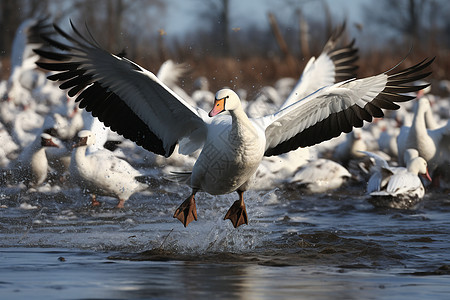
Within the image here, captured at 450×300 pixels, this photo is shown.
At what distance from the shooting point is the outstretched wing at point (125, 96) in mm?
6023

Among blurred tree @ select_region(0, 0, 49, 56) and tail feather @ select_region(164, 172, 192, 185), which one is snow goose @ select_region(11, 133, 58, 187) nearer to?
tail feather @ select_region(164, 172, 192, 185)

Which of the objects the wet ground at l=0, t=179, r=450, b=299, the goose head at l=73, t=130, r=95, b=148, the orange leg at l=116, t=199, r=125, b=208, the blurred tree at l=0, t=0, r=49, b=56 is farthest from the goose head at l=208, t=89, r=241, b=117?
the blurred tree at l=0, t=0, r=49, b=56

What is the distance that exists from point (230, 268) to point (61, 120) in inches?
301

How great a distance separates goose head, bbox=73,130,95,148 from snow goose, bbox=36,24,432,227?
7.54ft

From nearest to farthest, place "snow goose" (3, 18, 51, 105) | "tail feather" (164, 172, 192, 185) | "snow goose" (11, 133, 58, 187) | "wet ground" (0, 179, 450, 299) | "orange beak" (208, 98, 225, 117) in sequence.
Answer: "wet ground" (0, 179, 450, 299)
"orange beak" (208, 98, 225, 117)
"tail feather" (164, 172, 192, 185)
"snow goose" (11, 133, 58, 187)
"snow goose" (3, 18, 51, 105)

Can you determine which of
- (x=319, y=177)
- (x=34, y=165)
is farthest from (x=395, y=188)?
(x=34, y=165)

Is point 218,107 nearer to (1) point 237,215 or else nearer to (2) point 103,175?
(1) point 237,215

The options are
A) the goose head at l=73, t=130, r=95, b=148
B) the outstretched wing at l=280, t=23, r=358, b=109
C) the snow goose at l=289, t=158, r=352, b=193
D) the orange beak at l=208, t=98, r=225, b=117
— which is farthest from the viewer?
the snow goose at l=289, t=158, r=352, b=193

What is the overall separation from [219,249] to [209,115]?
1.05 metres

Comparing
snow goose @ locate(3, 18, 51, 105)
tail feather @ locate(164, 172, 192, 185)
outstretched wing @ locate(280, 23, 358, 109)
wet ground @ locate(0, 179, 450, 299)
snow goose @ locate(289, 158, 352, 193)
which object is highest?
snow goose @ locate(3, 18, 51, 105)

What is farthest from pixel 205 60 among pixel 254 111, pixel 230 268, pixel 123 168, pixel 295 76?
pixel 230 268

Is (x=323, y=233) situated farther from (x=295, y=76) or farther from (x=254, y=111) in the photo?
(x=295, y=76)

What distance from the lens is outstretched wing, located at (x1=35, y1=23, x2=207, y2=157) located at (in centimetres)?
602

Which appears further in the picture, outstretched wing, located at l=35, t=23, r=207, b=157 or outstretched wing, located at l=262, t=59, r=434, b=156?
outstretched wing, located at l=262, t=59, r=434, b=156
